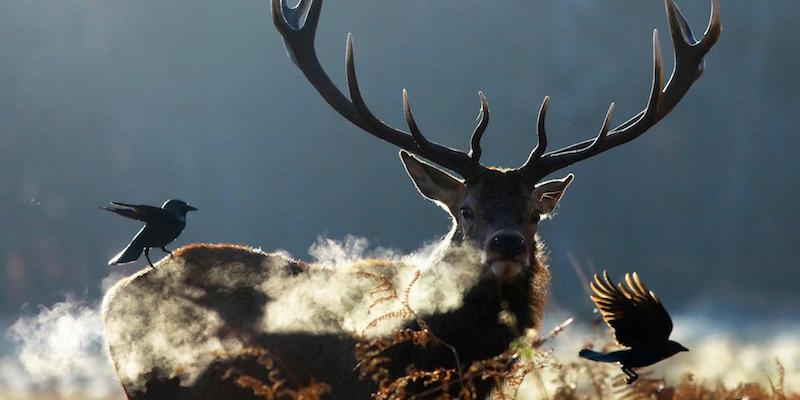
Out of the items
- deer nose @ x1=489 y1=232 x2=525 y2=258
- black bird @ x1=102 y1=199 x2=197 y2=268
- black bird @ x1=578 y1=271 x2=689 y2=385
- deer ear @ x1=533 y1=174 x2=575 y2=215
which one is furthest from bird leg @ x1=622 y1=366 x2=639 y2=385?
black bird @ x1=102 y1=199 x2=197 y2=268

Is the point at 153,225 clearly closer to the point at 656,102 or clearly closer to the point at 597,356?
the point at 597,356

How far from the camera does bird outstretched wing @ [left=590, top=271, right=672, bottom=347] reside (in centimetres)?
381

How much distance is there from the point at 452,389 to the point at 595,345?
150cm

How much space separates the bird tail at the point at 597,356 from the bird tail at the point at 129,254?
2.92 m

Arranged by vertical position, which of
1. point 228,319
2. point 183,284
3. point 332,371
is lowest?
point 332,371

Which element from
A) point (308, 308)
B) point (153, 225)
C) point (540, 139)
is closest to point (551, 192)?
point (540, 139)

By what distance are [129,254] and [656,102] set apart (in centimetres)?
359

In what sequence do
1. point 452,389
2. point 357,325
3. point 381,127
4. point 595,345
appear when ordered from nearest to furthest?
point 595,345
point 452,389
point 357,325
point 381,127

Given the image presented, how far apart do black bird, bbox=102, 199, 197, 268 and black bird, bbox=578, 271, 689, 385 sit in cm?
275

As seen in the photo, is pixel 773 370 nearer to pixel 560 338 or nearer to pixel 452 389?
pixel 560 338

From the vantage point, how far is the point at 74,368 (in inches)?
269

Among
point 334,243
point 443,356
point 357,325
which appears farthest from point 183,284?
point 443,356

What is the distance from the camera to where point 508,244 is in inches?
200

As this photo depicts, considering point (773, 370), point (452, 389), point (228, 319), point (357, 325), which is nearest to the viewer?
point (773, 370)
